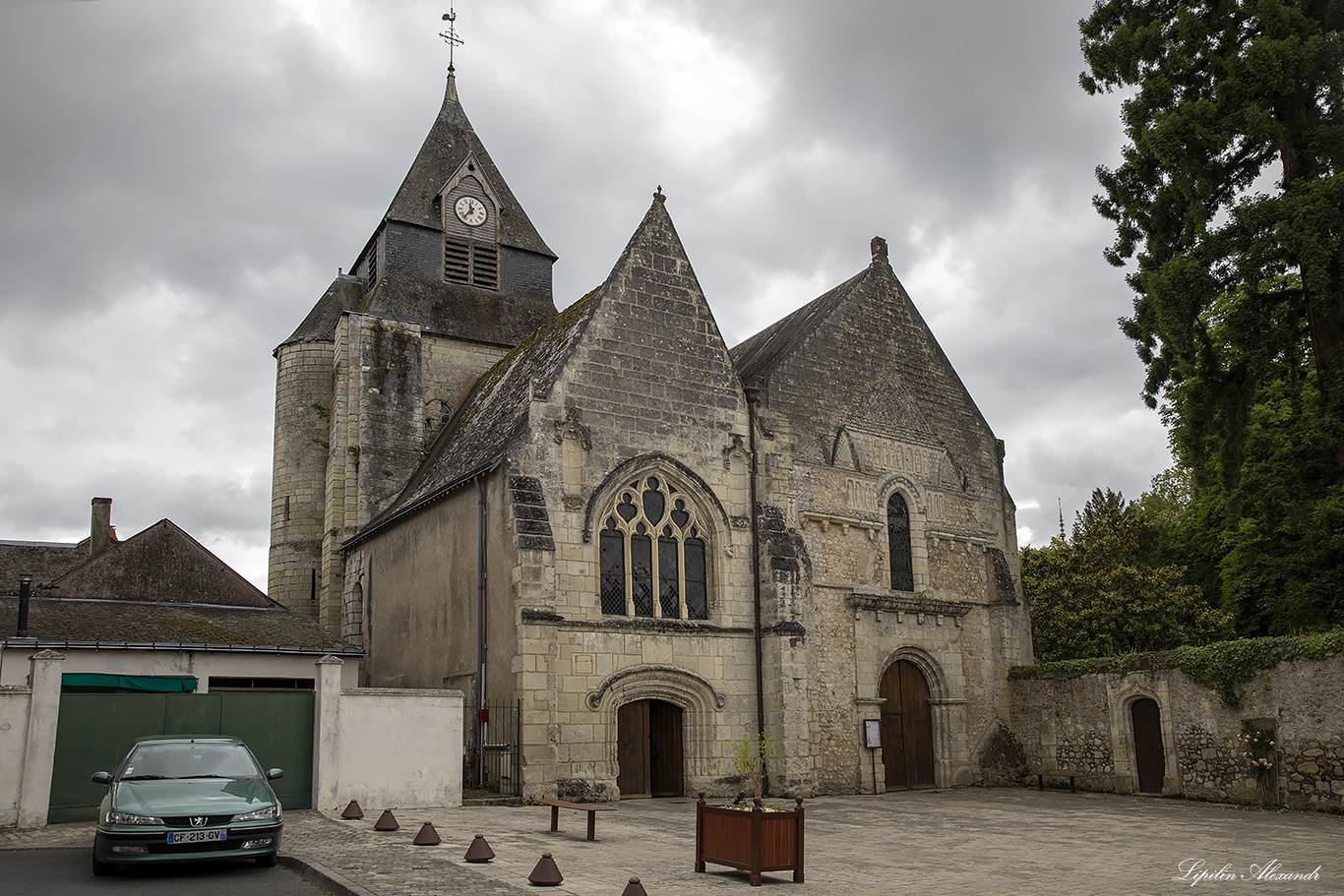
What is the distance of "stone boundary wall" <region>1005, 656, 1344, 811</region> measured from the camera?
16.3 m

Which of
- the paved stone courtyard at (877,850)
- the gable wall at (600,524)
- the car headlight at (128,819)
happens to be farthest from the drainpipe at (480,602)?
the car headlight at (128,819)

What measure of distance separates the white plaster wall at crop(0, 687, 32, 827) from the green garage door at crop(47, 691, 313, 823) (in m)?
0.43

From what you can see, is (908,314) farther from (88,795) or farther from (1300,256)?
(88,795)

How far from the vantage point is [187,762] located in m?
10.5

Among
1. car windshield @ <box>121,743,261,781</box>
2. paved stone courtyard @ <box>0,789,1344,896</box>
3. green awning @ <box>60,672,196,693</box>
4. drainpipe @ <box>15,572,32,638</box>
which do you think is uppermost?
drainpipe @ <box>15,572,32,638</box>

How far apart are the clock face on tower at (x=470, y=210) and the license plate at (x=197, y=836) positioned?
21428 mm

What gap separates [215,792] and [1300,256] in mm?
17109

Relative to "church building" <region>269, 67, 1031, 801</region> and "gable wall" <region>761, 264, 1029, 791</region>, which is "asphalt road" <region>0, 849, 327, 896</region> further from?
"gable wall" <region>761, 264, 1029, 791</region>

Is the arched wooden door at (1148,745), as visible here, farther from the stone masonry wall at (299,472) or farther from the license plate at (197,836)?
the stone masonry wall at (299,472)

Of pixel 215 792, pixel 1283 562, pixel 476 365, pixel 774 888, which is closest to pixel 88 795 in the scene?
pixel 215 792

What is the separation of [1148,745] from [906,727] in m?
4.50

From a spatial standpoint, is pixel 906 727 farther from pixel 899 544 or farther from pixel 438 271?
pixel 438 271

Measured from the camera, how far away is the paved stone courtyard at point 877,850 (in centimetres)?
911

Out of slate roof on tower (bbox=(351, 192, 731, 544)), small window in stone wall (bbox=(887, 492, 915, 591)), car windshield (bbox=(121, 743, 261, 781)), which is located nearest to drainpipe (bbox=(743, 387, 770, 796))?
slate roof on tower (bbox=(351, 192, 731, 544))
